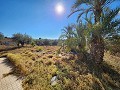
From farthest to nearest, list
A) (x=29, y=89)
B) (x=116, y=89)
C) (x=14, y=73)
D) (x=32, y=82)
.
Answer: (x=14, y=73) < (x=32, y=82) < (x=29, y=89) < (x=116, y=89)

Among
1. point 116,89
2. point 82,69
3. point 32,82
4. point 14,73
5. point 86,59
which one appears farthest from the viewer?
point 86,59

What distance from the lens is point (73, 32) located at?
725 inches

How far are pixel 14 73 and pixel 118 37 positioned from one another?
30.8 feet

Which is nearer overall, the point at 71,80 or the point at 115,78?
the point at 71,80

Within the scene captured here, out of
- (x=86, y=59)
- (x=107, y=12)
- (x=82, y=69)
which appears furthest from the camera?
(x=86, y=59)

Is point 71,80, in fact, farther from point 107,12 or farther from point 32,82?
point 107,12

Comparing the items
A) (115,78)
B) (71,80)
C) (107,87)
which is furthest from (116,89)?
(71,80)

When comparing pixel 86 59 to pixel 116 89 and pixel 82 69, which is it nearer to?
pixel 82 69

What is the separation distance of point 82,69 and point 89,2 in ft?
19.9

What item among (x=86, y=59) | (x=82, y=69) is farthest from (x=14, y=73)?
(x=86, y=59)

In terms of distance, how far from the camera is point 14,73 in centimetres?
1320

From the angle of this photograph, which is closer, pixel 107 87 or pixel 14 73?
pixel 107 87

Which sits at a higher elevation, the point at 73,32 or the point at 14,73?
the point at 73,32

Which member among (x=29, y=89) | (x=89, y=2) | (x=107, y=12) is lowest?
(x=29, y=89)
